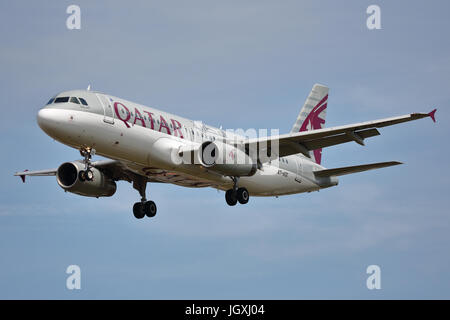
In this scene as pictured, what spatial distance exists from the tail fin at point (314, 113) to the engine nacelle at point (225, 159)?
392 inches

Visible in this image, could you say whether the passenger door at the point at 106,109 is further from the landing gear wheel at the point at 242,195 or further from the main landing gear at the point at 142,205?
the landing gear wheel at the point at 242,195

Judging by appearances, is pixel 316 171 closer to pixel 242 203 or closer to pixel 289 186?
pixel 289 186

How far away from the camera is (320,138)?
141 feet

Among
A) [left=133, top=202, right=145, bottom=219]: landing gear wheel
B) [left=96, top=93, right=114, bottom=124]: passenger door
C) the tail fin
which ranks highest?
the tail fin

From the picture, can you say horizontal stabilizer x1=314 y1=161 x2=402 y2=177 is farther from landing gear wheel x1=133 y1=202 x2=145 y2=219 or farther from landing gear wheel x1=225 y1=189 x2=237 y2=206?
landing gear wheel x1=133 y1=202 x2=145 y2=219

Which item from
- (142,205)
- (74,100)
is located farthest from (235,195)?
(74,100)

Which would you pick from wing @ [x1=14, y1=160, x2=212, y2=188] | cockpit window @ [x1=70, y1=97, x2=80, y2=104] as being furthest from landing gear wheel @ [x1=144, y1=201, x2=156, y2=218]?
cockpit window @ [x1=70, y1=97, x2=80, y2=104]

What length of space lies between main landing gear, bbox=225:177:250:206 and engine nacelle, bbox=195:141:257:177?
1134 millimetres

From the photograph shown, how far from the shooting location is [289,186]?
159 feet

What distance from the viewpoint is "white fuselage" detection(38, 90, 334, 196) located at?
37406 millimetres

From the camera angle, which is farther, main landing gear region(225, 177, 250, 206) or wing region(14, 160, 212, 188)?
main landing gear region(225, 177, 250, 206)

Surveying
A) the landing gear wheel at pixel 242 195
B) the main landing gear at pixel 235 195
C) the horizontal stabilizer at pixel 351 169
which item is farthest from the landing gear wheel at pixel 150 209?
the horizontal stabilizer at pixel 351 169

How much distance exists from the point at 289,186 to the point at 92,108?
14.9 meters

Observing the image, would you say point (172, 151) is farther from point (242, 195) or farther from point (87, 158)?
point (242, 195)
